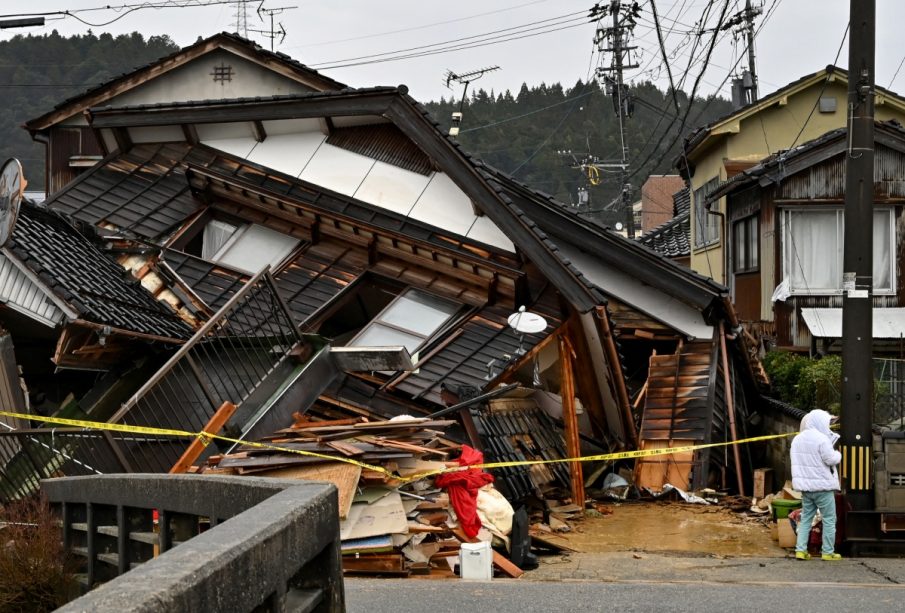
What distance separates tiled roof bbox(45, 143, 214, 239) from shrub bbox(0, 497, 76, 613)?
10726 mm

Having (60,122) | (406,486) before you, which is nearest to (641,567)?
(406,486)

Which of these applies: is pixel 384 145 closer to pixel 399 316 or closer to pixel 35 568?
pixel 399 316

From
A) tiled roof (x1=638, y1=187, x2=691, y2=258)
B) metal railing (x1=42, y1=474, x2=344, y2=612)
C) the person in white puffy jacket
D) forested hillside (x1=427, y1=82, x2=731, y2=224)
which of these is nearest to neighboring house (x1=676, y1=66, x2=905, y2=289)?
tiled roof (x1=638, y1=187, x2=691, y2=258)

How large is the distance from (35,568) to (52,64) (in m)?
65.4

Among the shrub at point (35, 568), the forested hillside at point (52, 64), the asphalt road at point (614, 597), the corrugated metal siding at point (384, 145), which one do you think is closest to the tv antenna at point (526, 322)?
the corrugated metal siding at point (384, 145)

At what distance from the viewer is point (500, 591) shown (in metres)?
9.11

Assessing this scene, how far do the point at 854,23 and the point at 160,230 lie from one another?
1136 centimetres

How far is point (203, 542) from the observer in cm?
393

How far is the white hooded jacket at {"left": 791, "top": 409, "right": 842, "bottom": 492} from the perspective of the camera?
11.9m

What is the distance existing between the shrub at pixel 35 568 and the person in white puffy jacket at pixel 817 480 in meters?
7.98

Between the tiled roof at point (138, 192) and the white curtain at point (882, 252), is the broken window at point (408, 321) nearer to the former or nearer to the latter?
the tiled roof at point (138, 192)

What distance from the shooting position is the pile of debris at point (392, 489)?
428 inches

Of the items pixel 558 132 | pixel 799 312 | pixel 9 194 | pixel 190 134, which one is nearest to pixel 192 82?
pixel 190 134

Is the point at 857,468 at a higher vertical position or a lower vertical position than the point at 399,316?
lower
